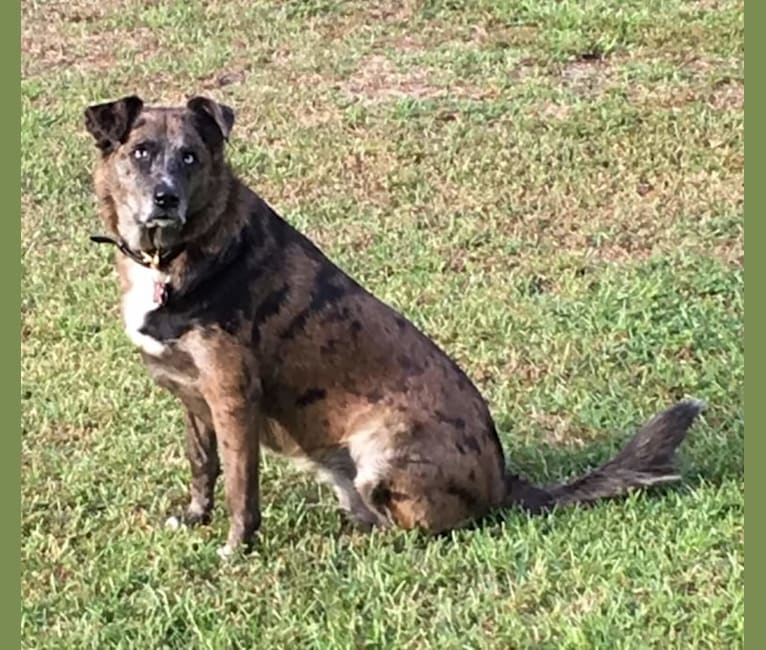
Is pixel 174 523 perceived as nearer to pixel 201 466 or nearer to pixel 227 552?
pixel 201 466

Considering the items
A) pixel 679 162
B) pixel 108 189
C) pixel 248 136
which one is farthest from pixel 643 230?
pixel 108 189

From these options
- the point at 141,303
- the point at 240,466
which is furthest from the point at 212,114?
the point at 240,466

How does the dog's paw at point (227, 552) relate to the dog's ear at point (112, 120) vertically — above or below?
below

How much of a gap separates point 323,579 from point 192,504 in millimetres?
804

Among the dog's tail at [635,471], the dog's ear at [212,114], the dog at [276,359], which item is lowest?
the dog's tail at [635,471]

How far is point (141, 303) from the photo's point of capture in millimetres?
4949

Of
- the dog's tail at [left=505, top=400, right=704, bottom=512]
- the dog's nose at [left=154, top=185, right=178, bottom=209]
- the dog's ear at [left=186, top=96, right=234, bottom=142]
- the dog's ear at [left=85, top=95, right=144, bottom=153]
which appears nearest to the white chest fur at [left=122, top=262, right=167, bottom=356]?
the dog's nose at [left=154, top=185, right=178, bottom=209]

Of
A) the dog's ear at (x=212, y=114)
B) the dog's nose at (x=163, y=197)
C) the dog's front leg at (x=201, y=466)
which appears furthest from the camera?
the dog's front leg at (x=201, y=466)

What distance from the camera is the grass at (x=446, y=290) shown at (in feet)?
15.2

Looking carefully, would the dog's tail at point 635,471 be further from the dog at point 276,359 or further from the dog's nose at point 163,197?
the dog's nose at point 163,197

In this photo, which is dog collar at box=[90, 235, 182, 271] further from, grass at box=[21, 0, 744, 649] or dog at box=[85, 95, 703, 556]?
grass at box=[21, 0, 744, 649]

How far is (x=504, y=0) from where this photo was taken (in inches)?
508

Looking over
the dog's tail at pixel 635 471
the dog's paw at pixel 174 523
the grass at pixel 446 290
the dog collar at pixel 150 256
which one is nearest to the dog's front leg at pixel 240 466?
the grass at pixel 446 290

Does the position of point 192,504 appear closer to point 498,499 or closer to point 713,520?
point 498,499
